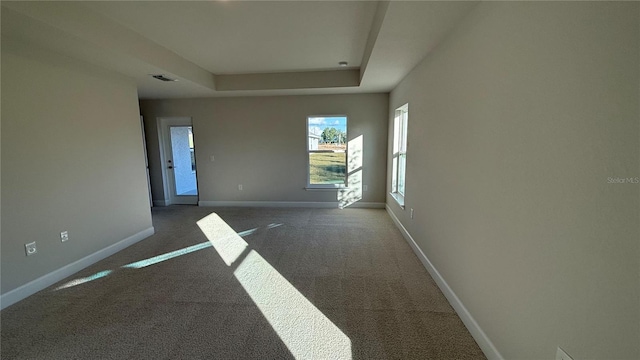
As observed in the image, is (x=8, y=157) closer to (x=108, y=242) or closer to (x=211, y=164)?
(x=108, y=242)

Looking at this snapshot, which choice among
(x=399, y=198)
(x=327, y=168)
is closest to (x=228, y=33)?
(x=327, y=168)

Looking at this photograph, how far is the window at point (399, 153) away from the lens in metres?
4.16

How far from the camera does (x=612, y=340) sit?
88 centimetres

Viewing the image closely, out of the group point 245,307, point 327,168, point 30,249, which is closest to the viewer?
point 245,307

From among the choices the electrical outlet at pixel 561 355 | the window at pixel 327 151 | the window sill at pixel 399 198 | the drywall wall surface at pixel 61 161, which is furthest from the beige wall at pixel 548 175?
the drywall wall surface at pixel 61 161

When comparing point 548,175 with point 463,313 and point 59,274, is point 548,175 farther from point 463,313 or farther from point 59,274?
point 59,274

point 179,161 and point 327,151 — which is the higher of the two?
point 327,151

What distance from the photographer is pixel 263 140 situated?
5.25m

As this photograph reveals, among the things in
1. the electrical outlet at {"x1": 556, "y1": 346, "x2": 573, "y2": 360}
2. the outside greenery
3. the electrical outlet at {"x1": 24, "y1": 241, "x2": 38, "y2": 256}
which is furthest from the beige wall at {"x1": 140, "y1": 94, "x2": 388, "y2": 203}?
the electrical outlet at {"x1": 556, "y1": 346, "x2": 573, "y2": 360}

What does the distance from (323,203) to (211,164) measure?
A: 2584 millimetres

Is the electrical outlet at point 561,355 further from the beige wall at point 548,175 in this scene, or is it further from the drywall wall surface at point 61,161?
the drywall wall surface at point 61,161

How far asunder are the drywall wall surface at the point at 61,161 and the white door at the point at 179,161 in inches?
76.5

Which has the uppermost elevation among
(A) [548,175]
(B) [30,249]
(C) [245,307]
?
(A) [548,175]

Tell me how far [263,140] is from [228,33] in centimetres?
264
